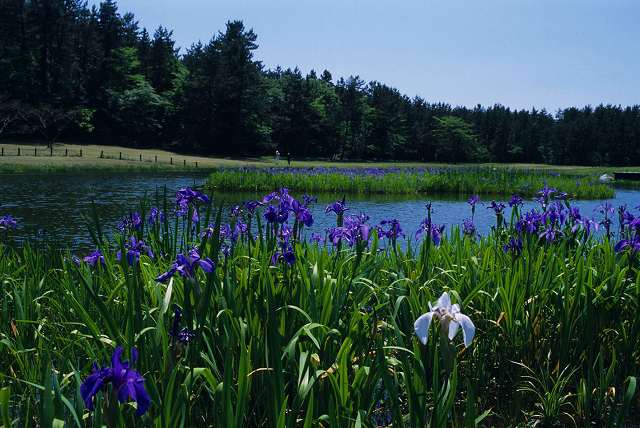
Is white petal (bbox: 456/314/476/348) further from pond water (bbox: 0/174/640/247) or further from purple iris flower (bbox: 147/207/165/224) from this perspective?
pond water (bbox: 0/174/640/247)

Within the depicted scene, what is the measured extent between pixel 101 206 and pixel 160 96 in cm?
5694

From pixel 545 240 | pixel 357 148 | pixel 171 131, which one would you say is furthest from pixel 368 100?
Result: pixel 545 240

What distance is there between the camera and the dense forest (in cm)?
6316

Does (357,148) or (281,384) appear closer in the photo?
(281,384)

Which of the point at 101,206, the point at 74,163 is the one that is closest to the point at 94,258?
the point at 101,206

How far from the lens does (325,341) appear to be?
9.09 feet

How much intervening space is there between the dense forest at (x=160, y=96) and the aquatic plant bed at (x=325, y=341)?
A: 5429cm

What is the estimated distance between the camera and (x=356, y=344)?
2871mm

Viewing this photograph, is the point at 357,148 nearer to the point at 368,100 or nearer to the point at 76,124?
the point at 368,100

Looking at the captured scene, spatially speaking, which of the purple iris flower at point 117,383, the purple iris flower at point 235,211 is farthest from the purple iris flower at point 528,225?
the purple iris flower at point 117,383

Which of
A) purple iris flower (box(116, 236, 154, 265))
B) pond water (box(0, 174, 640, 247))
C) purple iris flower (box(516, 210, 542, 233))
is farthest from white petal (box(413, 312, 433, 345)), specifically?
pond water (box(0, 174, 640, 247))

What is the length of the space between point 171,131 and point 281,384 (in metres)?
73.2

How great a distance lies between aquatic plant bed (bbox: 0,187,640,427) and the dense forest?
54.3 metres

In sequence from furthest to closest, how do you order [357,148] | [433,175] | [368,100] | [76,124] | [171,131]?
[368,100], [357,148], [171,131], [76,124], [433,175]
